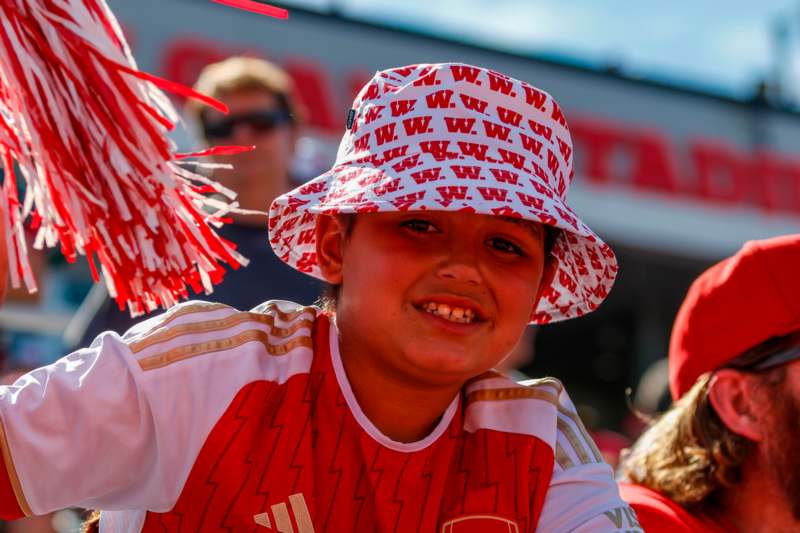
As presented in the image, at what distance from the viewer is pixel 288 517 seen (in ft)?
7.00

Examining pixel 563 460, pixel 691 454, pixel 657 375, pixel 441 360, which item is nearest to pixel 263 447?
pixel 441 360

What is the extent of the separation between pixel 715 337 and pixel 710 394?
13 centimetres

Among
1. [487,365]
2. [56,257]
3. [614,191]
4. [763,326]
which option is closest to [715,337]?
[763,326]

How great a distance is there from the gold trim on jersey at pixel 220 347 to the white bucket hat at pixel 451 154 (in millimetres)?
246

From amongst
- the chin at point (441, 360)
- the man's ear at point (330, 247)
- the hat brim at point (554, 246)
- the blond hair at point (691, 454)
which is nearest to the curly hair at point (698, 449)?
the blond hair at point (691, 454)

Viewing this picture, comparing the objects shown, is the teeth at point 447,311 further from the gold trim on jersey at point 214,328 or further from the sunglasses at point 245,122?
the sunglasses at point 245,122

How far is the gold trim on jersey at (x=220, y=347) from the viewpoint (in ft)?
6.86

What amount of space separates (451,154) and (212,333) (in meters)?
0.53

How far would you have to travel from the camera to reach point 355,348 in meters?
2.33

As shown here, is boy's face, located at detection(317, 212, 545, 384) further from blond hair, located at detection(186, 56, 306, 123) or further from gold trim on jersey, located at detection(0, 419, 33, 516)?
blond hair, located at detection(186, 56, 306, 123)

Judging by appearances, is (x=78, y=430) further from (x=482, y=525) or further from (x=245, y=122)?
(x=245, y=122)

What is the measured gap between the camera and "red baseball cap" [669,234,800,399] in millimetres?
2754

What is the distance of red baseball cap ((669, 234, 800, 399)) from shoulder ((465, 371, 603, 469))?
53cm

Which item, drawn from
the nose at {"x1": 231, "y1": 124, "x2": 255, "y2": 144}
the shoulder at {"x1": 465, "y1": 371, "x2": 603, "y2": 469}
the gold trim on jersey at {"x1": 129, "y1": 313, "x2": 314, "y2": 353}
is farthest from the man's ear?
the nose at {"x1": 231, "y1": 124, "x2": 255, "y2": 144}
